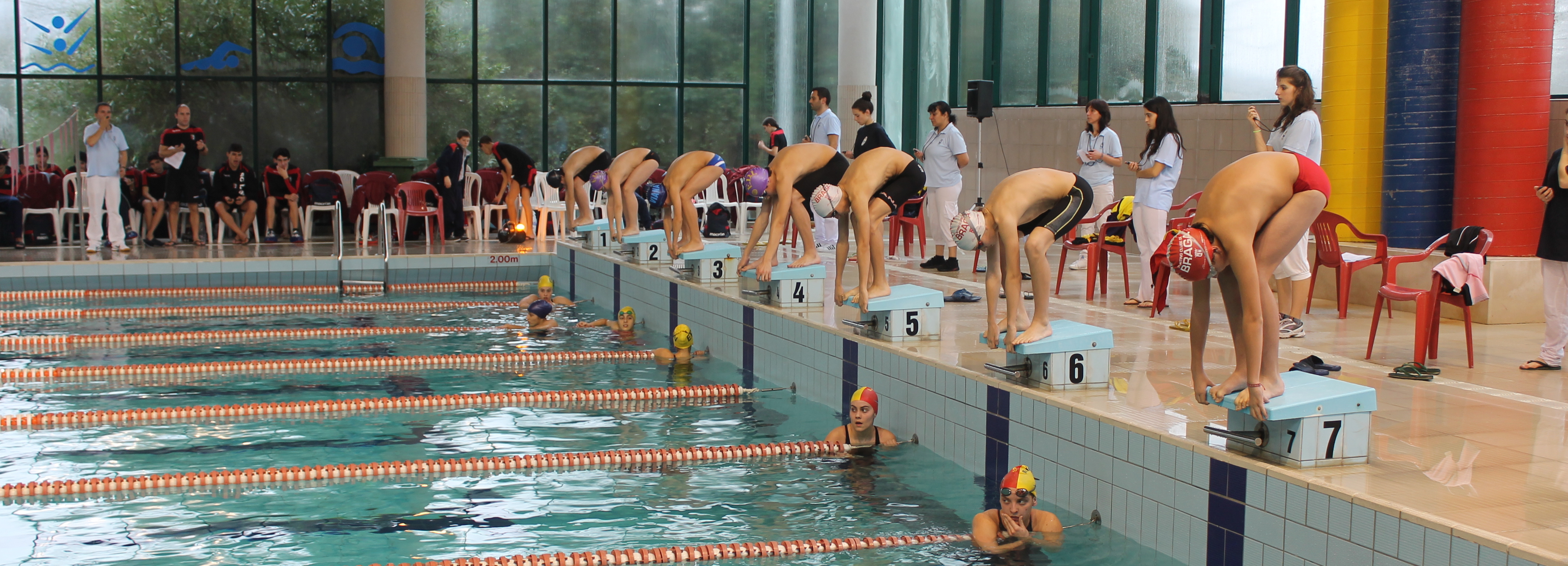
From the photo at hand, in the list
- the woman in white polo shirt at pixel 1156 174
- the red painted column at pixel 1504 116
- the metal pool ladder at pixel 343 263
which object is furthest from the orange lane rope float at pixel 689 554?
the metal pool ladder at pixel 343 263

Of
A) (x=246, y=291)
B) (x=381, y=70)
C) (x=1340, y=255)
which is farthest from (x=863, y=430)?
(x=381, y=70)

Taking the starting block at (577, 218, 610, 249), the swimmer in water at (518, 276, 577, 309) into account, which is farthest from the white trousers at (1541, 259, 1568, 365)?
the starting block at (577, 218, 610, 249)

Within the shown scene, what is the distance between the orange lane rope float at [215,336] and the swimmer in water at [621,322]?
69cm

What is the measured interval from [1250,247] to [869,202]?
3023 millimetres

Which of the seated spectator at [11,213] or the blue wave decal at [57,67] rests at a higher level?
the blue wave decal at [57,67]

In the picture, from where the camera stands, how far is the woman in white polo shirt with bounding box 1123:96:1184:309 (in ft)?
24.2

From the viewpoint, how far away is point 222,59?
15305 millimetres

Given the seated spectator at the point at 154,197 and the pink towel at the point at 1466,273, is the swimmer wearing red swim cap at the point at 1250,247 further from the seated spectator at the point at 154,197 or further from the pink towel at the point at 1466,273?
the seated spectator at the point at 154,197

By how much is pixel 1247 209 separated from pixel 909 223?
Answer: 7.03 meters

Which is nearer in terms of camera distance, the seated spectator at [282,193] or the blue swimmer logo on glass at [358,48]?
the seated spectator at [282,193]

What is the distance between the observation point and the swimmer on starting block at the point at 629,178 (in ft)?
33.4

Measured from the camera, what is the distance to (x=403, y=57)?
49.9ft

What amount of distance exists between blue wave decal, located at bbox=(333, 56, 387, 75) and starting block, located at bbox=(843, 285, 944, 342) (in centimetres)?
1126

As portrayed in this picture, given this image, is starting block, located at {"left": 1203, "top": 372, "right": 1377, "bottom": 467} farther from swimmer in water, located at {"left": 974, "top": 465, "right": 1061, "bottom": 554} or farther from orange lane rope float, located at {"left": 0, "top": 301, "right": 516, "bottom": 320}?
orange lane rope float, located at {"left": 0, "top": 301, "right": 516, "bottom": 320}
